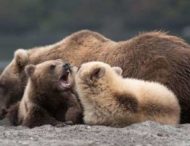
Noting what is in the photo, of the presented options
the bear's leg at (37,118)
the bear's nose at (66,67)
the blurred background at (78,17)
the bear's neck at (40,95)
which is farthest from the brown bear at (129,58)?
the blurred background at (78,17)

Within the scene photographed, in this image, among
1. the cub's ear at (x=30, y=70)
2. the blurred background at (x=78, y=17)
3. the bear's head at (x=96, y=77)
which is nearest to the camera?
the bear's head at (x=96, y=77)

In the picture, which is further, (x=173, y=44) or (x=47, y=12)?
(x=47, y=12)

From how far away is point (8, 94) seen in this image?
995cm

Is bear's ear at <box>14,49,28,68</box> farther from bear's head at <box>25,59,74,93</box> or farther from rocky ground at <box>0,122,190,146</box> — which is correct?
rocky ground at <box>0,122,190,146</box>

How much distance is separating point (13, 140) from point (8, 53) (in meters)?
22.1

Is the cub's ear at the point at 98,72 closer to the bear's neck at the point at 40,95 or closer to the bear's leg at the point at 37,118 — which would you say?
the bear's leg at the point at 37,118

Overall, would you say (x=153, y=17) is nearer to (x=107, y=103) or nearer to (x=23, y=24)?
(x=23, y=24)

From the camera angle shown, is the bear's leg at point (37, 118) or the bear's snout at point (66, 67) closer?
the bear's leg at point (37, 118)

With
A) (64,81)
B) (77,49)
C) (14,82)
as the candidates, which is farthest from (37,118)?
(14,82)

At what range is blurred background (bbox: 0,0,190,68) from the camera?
34.8 meters

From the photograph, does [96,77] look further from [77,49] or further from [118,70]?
[77,49]

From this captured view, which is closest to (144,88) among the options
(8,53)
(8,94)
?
(8,94)

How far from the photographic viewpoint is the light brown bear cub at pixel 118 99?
795 cm

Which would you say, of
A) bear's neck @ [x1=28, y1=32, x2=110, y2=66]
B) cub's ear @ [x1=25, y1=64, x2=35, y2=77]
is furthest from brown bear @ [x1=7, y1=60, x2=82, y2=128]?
bear's neck @ [x1=28, y1=32, x2=110, y2=66]
